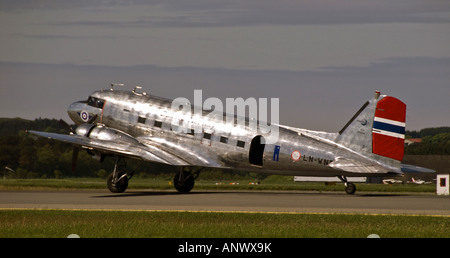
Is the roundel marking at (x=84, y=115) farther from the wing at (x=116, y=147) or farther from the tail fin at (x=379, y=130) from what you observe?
the tail fin at (x=379, y=130)

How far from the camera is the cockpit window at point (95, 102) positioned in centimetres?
4769

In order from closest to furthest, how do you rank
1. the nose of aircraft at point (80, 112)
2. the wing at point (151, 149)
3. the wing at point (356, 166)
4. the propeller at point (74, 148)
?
the wing at point (356, 166)
the wing at point (151, 149)
the propeller at point (74, 148)
the nose of aircraft at point (80, 112)

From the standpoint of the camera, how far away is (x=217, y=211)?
31.0 m

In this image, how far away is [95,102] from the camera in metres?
48.1

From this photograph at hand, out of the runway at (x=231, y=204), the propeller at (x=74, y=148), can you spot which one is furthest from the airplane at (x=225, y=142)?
the runway at (x=231, y=204)

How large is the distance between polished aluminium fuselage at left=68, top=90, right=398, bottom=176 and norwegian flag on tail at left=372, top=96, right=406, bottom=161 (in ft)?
4.24

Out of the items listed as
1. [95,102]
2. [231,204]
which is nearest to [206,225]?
[231,204]

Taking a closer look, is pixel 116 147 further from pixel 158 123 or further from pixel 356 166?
pixel 356 166

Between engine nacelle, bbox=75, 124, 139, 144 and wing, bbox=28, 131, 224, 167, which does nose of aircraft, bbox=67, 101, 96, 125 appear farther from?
wing, bbox=28, 131, 224, 167

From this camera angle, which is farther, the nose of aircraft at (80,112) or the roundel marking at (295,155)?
the nose of aircraft at (80,112)

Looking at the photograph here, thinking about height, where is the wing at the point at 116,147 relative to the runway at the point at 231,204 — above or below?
above
